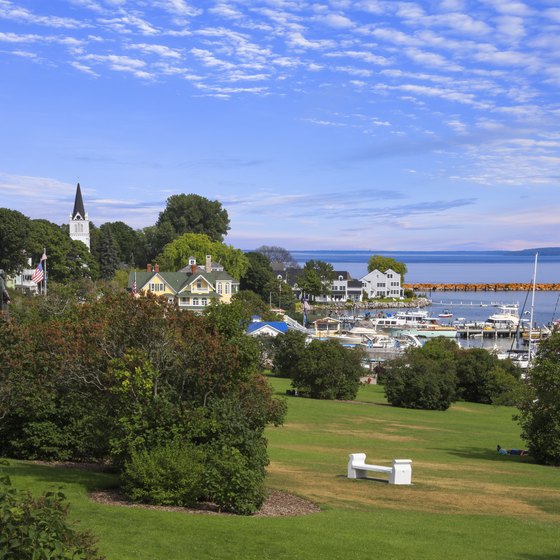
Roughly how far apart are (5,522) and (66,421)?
1417cm

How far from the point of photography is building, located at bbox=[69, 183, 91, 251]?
427 ft

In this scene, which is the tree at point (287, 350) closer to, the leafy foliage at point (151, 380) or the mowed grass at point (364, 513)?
the mowed grass at point (364, 513)

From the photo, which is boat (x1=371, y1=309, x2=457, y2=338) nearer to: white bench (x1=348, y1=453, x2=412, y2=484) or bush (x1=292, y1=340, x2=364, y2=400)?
bush (x1=292, y1=340, x2=364, y2=400)

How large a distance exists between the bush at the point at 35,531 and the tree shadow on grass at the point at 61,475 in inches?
377

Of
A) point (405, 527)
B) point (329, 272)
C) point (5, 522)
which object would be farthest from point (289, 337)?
point (329, 272)

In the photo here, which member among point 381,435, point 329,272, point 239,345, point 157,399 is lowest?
point 381,435

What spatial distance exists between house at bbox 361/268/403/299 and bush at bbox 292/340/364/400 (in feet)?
391

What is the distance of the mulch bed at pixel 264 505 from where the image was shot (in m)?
16.3

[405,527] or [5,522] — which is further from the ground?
[5,522]

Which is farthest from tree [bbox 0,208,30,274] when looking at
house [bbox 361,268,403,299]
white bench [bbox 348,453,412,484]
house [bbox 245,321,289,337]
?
house [bbox 361,268,403,299]

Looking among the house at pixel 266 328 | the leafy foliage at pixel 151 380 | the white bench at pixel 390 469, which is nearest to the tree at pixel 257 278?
the house at pixel 266 328

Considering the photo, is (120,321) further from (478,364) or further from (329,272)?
(329,272)

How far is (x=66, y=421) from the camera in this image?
68.5ft

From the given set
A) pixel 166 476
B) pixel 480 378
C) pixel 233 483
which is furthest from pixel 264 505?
pixel 480 378
